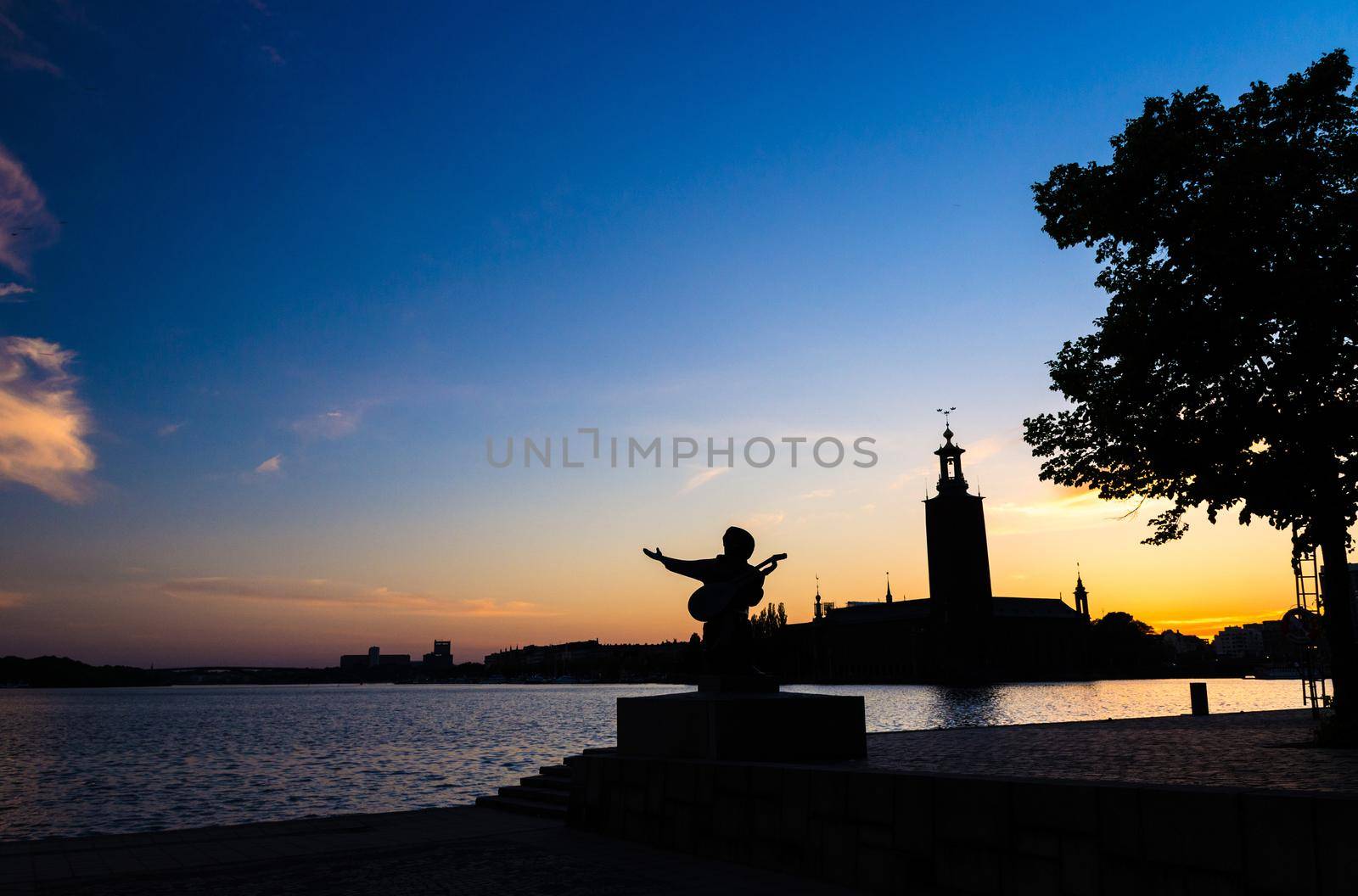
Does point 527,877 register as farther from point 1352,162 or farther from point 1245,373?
point 1352,162

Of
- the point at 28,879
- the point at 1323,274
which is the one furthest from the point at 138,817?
the point at 1323,274

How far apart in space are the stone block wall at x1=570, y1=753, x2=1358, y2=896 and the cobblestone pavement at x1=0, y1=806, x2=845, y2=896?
0.45 metres

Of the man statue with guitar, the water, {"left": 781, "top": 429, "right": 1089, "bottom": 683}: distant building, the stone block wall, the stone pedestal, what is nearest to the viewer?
the stone block wall

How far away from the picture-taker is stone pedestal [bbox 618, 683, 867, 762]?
44.5 ft

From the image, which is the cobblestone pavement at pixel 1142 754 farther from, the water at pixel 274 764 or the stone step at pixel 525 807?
the water at pixel 274 764

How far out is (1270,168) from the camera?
58.2 ft

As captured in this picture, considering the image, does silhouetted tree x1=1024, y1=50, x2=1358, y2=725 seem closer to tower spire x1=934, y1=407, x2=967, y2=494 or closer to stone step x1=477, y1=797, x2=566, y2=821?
stone step x1=477, y1=797, x2=566, y2=821

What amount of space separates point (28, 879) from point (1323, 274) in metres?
22.3

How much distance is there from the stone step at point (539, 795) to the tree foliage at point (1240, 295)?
13.6 metres

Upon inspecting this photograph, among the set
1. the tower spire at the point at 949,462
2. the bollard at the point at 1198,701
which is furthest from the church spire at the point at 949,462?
the bollard at the point at 1198,701

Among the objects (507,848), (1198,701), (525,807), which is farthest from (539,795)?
(1198,701)

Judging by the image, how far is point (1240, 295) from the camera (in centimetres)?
1766

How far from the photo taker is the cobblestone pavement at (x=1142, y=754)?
11469mm

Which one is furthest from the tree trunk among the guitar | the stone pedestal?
the guitar
